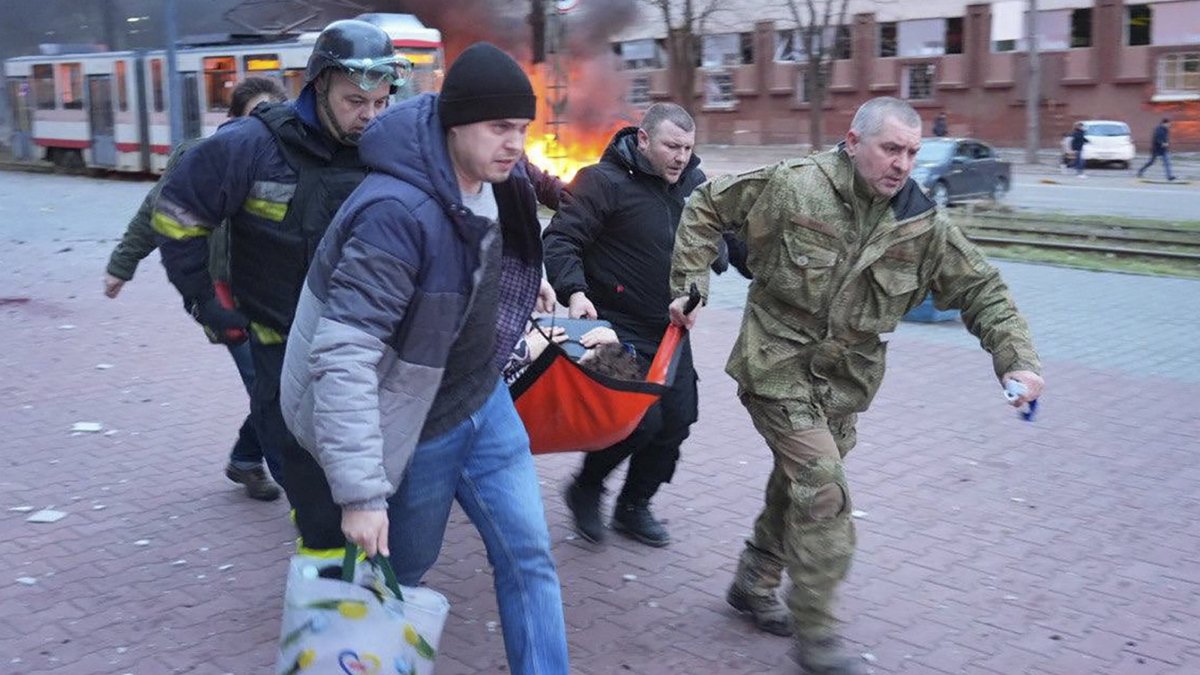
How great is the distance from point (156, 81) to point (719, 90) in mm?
25501

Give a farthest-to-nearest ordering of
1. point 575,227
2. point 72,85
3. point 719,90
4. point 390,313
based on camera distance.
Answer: point 719,90 < point 72,85 < point 575,227 < point 390,313

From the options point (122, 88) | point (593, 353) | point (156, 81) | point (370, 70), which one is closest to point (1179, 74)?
point (156, 81)

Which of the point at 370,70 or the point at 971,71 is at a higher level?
the point at 971,71

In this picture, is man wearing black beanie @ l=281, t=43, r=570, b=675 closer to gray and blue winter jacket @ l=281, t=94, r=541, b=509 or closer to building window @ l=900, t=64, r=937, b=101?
gray and blue winter jacket @ l=281, t=94, r=541, b=509

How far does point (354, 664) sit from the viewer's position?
9.24ft

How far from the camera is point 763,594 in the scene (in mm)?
4285

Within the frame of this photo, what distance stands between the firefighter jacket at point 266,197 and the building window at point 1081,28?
40.4m

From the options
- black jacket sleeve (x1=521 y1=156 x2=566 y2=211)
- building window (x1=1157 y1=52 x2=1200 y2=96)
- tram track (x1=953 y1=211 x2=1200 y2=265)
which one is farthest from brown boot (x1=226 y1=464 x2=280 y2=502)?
building window (x1=1157 y1=52 x2=1200 y2=96)

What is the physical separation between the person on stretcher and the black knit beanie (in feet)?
4.08

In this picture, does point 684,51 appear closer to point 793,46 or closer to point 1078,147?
point 1078,147

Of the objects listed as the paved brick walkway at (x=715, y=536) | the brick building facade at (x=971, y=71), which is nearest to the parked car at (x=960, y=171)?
the paved brick walkway at (x=715, y=536)

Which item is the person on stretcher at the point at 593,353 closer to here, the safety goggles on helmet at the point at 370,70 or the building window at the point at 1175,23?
the safety goggles on helmet at the point at 370,70

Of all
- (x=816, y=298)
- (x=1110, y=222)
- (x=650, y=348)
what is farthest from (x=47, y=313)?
(x=1110, y=222)

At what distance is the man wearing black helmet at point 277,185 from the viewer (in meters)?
3.71
